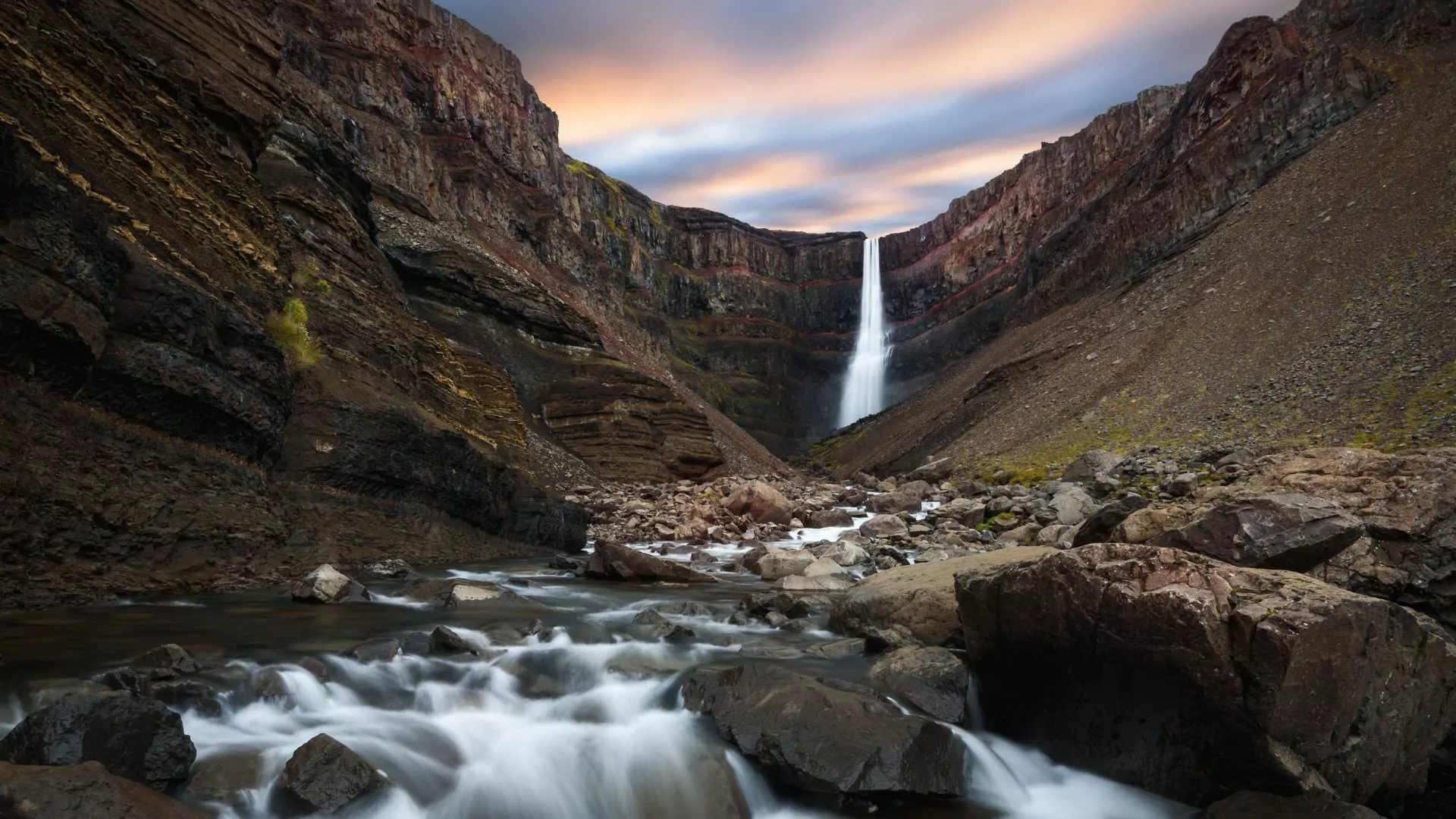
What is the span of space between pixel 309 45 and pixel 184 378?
5299 cm

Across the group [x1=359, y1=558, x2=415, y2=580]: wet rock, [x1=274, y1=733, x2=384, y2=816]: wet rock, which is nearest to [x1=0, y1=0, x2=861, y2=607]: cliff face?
[x1=359, y1=558, x2=415, y2=580]: wet rock

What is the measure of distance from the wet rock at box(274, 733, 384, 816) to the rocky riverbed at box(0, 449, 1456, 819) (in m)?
0.02

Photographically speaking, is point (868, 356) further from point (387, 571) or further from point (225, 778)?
point (225, 778)

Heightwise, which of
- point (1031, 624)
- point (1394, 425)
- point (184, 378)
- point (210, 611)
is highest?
point (1394, 425)

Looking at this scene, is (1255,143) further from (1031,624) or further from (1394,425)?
(1031,624)

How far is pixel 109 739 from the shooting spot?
391 cm

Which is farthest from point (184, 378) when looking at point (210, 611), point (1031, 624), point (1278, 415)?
point (1278, 415)

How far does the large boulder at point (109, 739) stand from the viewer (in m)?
3.78

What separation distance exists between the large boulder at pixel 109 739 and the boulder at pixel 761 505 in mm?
19569

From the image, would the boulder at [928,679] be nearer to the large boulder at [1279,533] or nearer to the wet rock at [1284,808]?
the wet rock at [1284,808]

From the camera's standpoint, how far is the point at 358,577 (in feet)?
35.0

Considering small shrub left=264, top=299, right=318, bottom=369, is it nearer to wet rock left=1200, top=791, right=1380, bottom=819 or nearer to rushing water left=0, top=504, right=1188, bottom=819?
rushing water left=0, top=504, right=1188, bottom=819

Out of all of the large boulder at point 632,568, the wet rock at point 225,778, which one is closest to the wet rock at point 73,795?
the wet rock at point 225,778

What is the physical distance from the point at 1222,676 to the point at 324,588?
31.5ft
